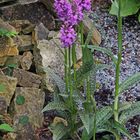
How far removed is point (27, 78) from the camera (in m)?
4.02

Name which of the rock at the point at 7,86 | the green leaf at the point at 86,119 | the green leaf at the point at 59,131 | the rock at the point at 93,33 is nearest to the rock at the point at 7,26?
the rock at the point at 7,86

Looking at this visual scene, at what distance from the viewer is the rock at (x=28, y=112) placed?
11.8 ft

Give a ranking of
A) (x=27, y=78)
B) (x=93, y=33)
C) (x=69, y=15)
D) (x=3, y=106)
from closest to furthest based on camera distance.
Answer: (x=69, y=15)
(x=3, y=106)
(x=27, y=78)
(x=93, y=33)

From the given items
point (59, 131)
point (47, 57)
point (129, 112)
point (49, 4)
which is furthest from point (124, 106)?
point (49, 4)

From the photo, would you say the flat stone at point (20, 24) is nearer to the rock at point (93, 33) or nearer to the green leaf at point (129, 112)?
the rock at point (93, 33)

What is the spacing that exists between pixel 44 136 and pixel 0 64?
778mm

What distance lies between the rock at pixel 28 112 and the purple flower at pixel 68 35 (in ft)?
3.08

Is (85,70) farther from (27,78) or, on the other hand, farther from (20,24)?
(20,24)

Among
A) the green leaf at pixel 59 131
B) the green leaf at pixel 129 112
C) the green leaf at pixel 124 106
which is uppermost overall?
the green leaf at pixel 124 106

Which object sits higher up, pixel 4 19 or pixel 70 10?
pixel 70 10

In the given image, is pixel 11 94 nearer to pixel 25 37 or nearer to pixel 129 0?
pixel 25 37

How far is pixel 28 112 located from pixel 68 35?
1.04 m

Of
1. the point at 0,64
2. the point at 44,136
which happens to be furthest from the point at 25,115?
the point at 0,64

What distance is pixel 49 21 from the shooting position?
4836mm
